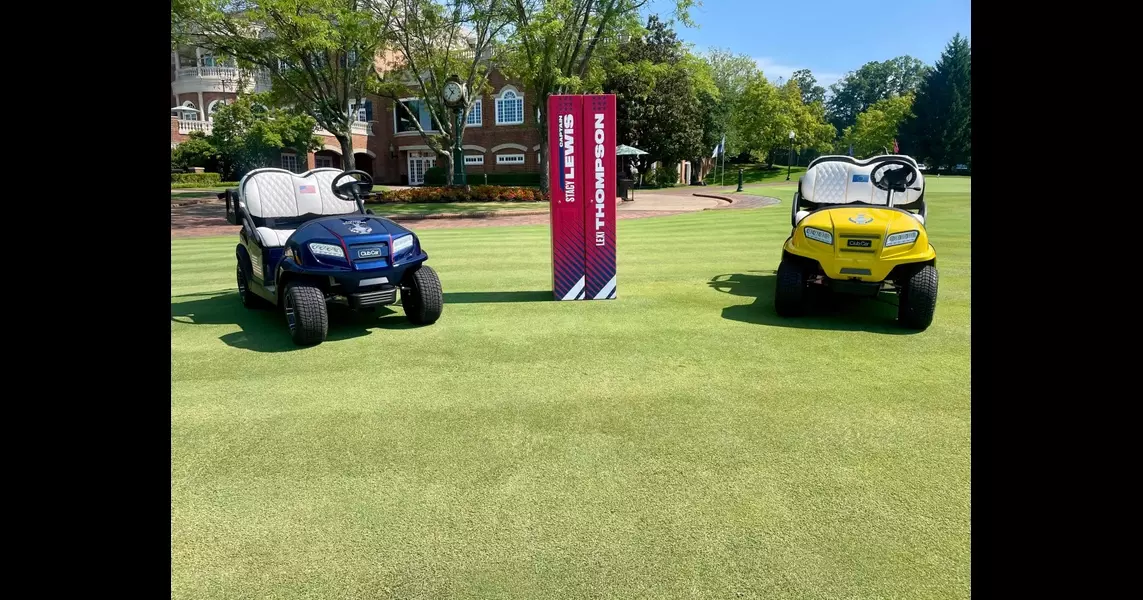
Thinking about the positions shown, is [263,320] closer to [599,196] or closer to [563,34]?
[599,196]

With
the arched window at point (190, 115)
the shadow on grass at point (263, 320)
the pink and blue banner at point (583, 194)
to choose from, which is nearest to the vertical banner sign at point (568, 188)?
the pink and blue banner at point (583, 194)

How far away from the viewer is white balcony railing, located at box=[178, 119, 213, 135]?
1802 inches

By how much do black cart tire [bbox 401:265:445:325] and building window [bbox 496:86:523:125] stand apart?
1681 inches

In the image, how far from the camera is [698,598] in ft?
8.90

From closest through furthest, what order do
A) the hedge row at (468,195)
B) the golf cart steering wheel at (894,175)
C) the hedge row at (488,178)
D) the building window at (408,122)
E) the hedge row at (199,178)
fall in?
the golf cart steering wheel at (894,175)
the hedge row at (468,195)
the hedge row at (199,178)
the hedge row at (488,178)
the building window at (408,122)

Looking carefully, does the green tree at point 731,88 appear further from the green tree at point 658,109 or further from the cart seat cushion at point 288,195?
the cart seat cushion at point 288,195

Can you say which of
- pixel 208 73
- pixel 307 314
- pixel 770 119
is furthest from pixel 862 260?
pixel 770 119

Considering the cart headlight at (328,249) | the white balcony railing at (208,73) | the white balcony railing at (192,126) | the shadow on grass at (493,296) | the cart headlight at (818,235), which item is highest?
the white balcony railing at (208,73)

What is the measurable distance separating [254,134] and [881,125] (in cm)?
4880

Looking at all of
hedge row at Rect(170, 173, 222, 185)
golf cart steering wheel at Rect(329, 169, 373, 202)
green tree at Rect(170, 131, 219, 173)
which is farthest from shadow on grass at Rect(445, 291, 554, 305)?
green tree at Rect(170, 131, 219, 173)

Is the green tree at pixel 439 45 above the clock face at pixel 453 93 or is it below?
above

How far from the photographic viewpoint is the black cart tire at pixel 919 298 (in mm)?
6688

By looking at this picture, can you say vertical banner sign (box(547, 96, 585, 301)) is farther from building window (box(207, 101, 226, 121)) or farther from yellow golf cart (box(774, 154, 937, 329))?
building window (box(207, 101, 226, 121))

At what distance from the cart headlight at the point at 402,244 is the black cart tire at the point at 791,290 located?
3.46 m
